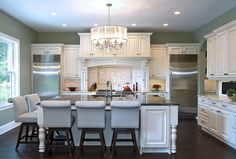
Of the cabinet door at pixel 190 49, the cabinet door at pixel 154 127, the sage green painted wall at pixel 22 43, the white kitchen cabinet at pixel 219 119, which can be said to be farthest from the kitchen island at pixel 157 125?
the cabinet door at pixel 190 49

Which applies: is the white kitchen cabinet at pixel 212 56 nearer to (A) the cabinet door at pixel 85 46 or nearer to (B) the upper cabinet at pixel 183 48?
(B) the upper cabinet at pixel 183 48

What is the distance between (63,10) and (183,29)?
4053 millimetres

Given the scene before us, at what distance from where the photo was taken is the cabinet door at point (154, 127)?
425cm

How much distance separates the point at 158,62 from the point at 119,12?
2742 mm

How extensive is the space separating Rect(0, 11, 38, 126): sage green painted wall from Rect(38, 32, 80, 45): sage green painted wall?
242 mm

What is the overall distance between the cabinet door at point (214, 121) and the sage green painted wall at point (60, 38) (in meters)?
4.99

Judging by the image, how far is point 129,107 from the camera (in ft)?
12.8

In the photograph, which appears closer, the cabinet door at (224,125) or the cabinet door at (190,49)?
the cabinet door at (224,125)

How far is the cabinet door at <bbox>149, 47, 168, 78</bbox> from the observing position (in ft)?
26.4

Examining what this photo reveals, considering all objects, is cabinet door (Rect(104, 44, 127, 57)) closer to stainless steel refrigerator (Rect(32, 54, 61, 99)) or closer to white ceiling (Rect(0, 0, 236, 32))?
white ceiling (Rect(0, 0, 236, 32))

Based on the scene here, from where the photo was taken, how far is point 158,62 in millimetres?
8070

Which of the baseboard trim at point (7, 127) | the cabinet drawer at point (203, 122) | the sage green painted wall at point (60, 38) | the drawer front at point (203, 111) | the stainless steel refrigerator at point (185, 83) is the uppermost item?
the sage green painted wall at point (60, 38)

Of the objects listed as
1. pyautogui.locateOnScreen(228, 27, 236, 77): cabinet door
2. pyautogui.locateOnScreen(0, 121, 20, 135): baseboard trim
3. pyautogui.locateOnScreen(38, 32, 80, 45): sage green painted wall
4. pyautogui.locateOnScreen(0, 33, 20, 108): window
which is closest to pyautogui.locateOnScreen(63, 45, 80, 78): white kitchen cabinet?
pyautogui.locateOnScreen(38, 32, 80, 45): sage green painted wall

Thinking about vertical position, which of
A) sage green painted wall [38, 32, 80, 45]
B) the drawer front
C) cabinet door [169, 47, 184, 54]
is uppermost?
sage green painted wall [38, 32, 80, 45]
